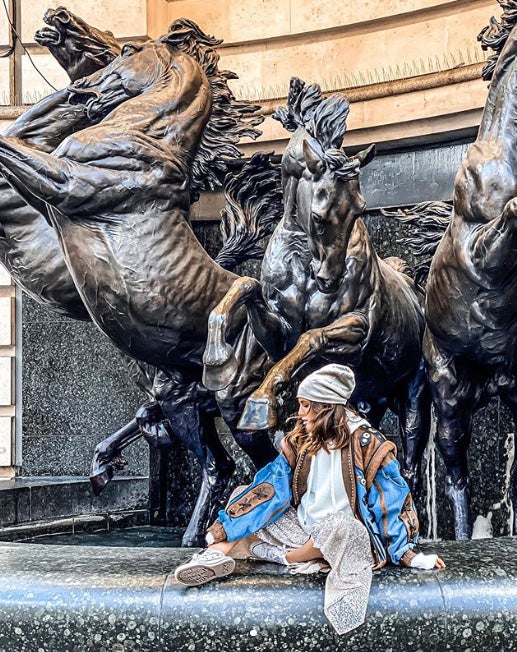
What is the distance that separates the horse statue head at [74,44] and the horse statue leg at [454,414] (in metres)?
2.69

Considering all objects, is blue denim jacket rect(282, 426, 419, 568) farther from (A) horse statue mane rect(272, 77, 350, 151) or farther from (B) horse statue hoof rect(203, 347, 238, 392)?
(A) horse statue mane rect(272, 77, 350, 151)

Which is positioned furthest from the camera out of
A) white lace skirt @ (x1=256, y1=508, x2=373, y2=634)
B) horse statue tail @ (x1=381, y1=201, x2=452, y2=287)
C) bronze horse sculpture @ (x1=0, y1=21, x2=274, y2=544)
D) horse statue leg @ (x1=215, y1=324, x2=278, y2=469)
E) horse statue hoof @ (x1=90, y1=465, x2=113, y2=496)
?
horse statue hoof @ (x1=90, y1=465, x2=113, y2=496)

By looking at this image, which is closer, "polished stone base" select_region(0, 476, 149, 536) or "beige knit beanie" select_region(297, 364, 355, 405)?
"beige knit beanie" select_region(297, 364, 355, 405)

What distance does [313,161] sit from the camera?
432 cm

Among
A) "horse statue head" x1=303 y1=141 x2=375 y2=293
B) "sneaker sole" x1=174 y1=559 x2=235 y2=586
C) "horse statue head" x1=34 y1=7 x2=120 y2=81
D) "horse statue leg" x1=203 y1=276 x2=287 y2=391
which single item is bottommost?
"sneaker sole" x1=174 y1=559 x2=235 y2=586

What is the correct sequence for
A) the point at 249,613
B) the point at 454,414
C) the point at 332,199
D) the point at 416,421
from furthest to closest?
the point at 416,421 → the point at 454,414 → the point at 332,199 → the point at 249,613

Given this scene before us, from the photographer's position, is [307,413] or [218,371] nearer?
[307,413]

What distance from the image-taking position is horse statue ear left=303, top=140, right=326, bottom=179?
4.31m

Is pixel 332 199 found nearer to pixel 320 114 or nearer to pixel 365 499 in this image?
pixel 320 114

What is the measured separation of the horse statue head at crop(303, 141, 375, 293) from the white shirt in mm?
1379

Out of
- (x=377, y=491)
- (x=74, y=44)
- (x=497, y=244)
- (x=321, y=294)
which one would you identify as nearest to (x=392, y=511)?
(x=377, y=491)

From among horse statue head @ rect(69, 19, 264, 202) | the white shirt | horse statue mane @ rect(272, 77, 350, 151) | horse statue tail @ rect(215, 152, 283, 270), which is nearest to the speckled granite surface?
the white shirt

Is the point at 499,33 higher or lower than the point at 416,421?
higher

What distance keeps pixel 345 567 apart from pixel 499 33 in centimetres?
284
